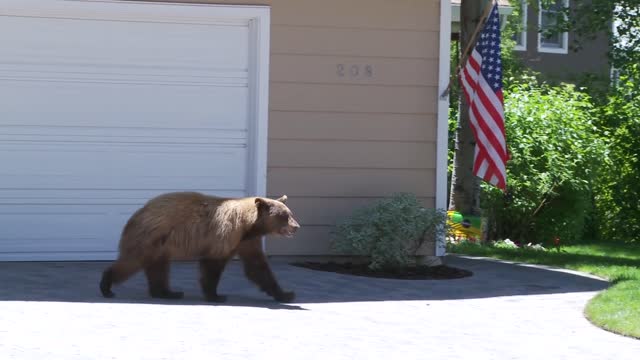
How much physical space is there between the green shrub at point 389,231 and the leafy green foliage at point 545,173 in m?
4.48

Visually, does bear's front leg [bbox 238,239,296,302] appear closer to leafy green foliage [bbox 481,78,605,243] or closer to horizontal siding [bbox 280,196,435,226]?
horizontal siding [bbox 280,196,435,226]

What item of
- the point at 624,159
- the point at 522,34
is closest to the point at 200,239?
the point at 624,159

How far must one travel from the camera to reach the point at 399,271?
11281 millimetres

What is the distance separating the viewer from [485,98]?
458 inches

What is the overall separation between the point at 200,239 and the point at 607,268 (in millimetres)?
4826

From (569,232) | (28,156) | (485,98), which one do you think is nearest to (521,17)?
(569,232)

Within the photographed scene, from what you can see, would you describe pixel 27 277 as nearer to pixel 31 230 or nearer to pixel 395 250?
pixel 31 230

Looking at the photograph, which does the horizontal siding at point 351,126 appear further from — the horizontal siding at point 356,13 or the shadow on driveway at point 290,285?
the shadow on driveway at point 290,285

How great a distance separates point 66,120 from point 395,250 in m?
3.41

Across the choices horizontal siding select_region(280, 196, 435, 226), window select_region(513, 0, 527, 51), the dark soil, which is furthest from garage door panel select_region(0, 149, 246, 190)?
window select_region(513, 0, 527, 51)

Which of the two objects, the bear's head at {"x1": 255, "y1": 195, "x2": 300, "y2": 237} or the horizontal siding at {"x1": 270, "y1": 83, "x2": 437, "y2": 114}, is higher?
the horizontal siding at {"x1": 270, "y1": 83, "x2": 437, "y2": 114}

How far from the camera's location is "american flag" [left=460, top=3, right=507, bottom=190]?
457 inches

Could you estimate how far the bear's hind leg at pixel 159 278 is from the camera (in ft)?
29.6

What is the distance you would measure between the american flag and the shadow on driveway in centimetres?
105
